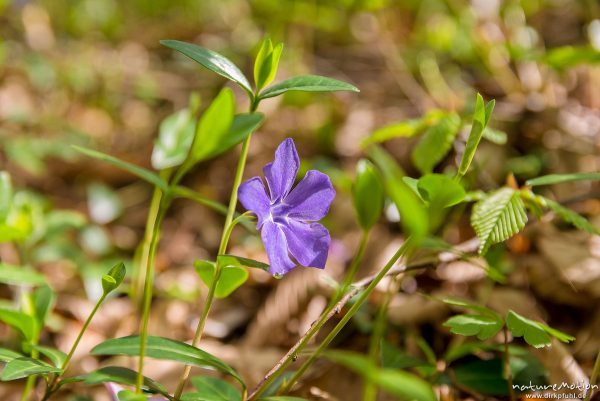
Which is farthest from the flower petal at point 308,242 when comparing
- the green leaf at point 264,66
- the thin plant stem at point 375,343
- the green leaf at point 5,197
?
the green leaf at point 5,197

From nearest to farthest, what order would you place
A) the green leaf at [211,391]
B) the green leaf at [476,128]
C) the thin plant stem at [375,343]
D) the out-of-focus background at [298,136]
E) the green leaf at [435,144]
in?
the thin plant stem at [375,343] < the green leaf at [476,128] < the green leaf at [211,391] < the green leaf at [435,144] < the out-of-focus background at [298,136]

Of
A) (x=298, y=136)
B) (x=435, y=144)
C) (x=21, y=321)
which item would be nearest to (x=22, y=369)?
(x=21, y=321)

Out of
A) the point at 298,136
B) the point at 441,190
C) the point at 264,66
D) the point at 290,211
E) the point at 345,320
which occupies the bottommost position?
the point at 298,136

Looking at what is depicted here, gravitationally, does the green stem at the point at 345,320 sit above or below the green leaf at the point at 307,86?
below

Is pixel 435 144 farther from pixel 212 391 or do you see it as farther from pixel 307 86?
pixel 212 391

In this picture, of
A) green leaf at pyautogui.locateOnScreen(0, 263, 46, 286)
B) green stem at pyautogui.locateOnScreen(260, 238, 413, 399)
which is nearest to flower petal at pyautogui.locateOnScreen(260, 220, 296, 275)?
green stem at pyautogui.locateOnScreen(260, 238, 413, 399)

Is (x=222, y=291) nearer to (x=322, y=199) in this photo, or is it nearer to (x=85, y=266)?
(x=322, y=199)

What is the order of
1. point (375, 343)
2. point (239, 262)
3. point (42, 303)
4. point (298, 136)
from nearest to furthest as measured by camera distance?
1. point (375, 343)
2. point (239, 262)
3. point (42, 303)
4. point (298, 136)

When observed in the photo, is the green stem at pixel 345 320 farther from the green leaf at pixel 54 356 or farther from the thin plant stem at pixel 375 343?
the green leaf at pixel 54 356
